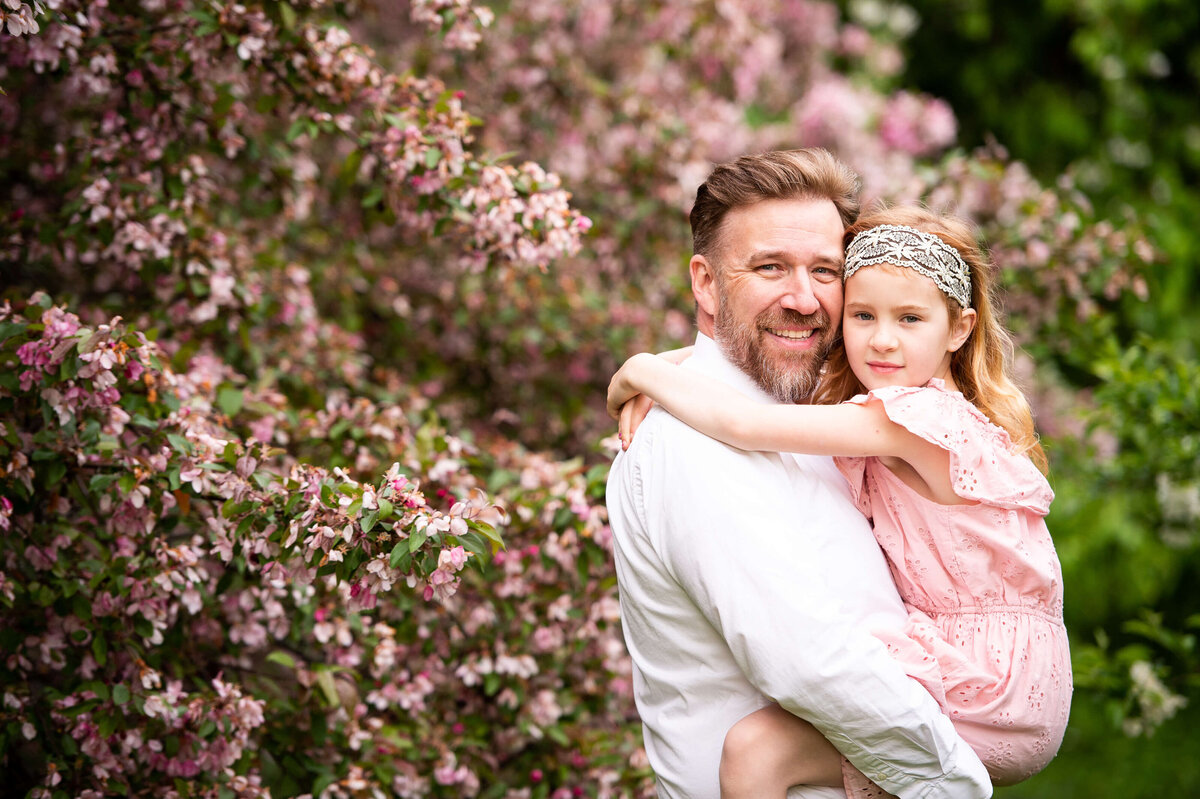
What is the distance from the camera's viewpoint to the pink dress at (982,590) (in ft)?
7.27

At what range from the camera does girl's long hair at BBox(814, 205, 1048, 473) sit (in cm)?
250

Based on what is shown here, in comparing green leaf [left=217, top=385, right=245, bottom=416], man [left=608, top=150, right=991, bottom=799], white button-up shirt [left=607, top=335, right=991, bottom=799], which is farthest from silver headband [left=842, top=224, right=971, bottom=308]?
green leaf [left=217, top=385, right=245, bottom=416]

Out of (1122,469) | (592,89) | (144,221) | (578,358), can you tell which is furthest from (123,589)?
(1122,469)

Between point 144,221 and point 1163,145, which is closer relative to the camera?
point 144,221

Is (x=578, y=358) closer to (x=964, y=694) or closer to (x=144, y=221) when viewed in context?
(x=144, y=221)

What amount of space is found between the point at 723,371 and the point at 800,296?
10.9 inches

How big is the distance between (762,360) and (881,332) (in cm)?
30

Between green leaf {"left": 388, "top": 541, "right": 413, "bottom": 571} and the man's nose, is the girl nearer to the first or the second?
the man's nose

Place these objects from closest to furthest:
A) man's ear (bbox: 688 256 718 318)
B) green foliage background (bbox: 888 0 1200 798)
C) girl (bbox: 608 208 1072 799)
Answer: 1. girl (bbox: 608 208 1072 799)
2. man's ear (bbox: 688 256 718 318)
3. green foliage background (bbox: 888 0 1200 798)

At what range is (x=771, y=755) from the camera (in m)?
2.09

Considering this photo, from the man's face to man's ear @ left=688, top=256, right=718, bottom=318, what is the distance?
0.06 meters

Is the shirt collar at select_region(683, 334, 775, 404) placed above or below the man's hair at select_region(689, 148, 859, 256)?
below

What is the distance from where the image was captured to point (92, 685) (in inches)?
103

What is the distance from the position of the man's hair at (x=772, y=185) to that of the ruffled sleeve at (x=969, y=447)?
22.7 inches
